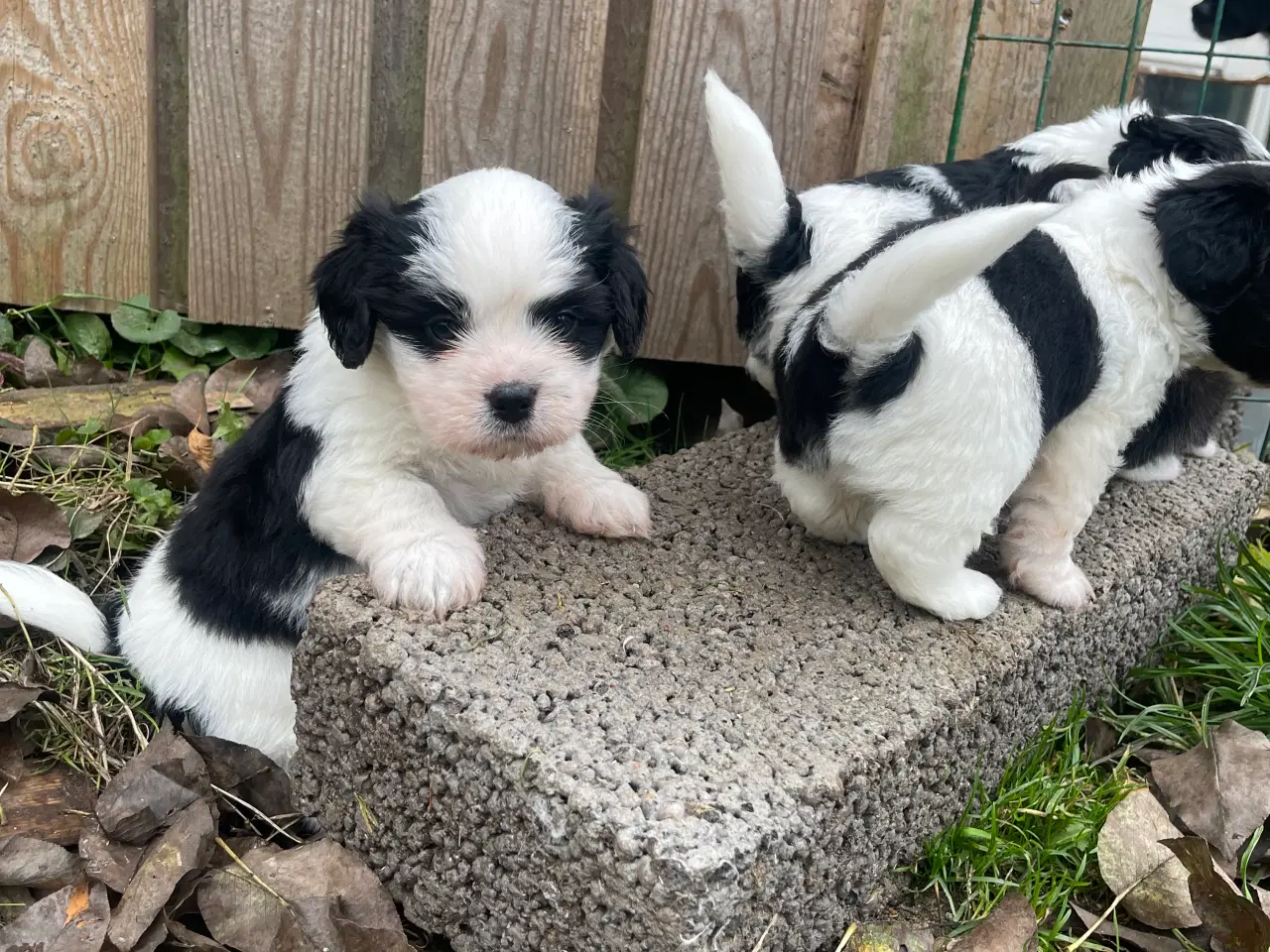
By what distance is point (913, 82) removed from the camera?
345cm

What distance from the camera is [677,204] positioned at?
3.49m

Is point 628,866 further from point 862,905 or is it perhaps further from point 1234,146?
point 1234,146

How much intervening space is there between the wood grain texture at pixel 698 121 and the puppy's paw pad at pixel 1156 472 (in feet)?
4.26

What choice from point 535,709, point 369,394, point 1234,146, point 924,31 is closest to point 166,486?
point 369,394

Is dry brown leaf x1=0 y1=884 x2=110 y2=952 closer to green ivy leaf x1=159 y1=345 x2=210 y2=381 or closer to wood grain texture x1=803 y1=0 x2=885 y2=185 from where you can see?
green ivy leaf x1=159 y1=345 x2=210 y2=381

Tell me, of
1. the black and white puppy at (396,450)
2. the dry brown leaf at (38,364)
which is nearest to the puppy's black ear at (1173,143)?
the black and white puppy at (396,450)

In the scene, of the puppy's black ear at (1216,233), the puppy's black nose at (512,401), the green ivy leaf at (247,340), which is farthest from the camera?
the green ivy leaf at (247,340)

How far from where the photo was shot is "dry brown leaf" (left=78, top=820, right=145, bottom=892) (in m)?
2.13

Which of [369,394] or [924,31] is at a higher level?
[924,31]

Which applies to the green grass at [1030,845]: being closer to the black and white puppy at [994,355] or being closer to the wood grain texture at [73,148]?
the black and white puppy at [994,355]

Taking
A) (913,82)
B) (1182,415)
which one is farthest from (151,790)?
(913,82)

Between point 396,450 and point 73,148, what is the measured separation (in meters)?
1.85

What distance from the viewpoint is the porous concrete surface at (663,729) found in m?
1.74

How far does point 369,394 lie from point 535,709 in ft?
2.53
